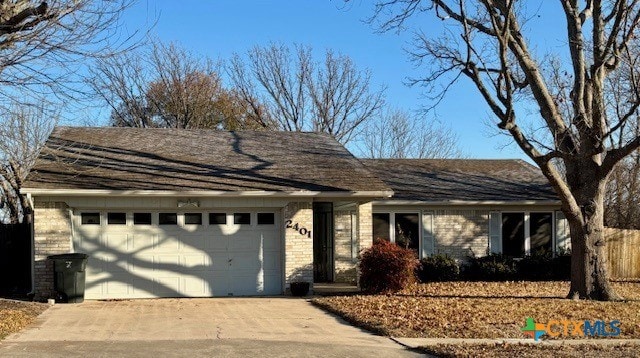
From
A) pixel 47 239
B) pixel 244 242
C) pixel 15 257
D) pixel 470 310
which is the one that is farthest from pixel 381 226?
pixel 15 257

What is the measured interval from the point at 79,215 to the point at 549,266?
554 inches

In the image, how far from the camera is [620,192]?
3256cm

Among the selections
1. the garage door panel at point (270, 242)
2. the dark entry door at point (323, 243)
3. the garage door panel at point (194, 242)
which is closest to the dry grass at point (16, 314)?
the garage door panel at point (194, 242)

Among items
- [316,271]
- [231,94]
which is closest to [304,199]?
[316,271]

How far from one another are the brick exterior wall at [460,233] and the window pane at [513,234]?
2.41 feet

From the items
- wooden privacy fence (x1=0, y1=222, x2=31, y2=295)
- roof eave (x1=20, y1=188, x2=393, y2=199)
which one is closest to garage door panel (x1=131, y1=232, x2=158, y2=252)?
roof eave (x1=20, y1=188, x2=393, y2=199)

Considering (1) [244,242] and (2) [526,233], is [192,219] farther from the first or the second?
(2) [526,233]

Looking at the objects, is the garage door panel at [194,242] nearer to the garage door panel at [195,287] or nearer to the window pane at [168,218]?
the window pane at [168,218]

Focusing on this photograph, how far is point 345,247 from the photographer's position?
67.2ft

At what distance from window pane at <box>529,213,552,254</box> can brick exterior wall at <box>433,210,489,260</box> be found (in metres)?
1.73

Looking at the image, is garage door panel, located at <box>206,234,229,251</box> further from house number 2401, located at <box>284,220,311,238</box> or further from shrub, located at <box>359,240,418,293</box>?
shrub, located at <box>359,240,418,293</box>

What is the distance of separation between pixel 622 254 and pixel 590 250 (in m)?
7.91

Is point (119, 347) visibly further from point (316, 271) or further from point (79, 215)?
point (316, 271)

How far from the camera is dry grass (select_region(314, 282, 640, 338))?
1138 centimetres
